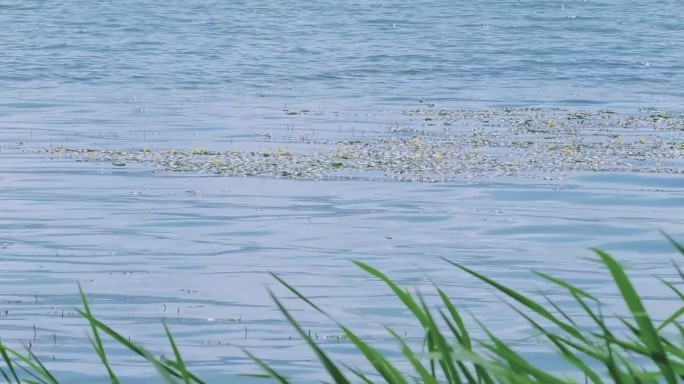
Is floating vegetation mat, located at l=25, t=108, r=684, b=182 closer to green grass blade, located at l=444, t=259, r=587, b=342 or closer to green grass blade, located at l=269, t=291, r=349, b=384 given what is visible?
green grass blade, located at l=444, t=259, r=587, b=342

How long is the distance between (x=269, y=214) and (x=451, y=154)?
137 inches

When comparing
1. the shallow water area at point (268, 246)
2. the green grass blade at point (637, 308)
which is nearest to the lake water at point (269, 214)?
the shallow water area at point (268, 246)

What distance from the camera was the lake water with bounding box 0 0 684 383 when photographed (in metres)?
8.37

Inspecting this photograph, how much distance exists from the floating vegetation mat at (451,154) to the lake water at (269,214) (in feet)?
0.88

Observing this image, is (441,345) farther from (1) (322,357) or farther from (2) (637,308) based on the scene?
(2) (637,308)

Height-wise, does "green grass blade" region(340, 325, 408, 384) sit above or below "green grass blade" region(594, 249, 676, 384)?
below

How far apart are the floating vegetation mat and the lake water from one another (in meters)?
0.27

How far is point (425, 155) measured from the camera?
15.2 m

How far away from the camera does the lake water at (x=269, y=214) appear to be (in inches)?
329

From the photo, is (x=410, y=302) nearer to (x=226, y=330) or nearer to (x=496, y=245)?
(x=226, y=330)

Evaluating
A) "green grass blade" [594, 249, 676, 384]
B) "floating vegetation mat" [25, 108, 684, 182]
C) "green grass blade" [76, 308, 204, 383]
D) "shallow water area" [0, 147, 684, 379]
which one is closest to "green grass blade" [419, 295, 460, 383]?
"green grass blade" [594, 249, 676, 384]

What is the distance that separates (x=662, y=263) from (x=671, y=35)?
2833 cm

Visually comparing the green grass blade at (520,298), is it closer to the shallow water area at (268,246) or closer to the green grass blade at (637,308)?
the green grass blade at (637,308)

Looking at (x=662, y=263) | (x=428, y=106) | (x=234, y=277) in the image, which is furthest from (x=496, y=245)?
(x=428, y=106)
